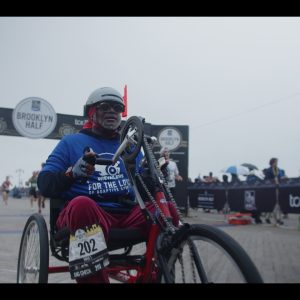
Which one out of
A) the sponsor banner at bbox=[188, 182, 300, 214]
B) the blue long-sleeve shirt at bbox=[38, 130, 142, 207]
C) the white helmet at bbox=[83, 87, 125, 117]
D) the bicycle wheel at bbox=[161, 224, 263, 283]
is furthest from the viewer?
the sponsor banner at bbox=[188, 182, 300, 214]

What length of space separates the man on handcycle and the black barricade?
324 inches

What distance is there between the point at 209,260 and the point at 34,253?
127 cm

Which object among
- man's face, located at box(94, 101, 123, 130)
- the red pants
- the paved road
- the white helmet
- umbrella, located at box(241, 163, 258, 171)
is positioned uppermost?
umbrella, located at box(241, 163, 258, 171)

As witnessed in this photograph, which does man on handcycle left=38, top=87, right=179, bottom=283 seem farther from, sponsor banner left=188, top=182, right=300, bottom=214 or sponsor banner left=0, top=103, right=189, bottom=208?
sponsor banner left=0, top=103, right=189, bottom=208

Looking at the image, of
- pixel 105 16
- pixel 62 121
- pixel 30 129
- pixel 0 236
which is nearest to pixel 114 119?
pixel 105 16

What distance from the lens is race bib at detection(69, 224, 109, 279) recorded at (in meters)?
2.07

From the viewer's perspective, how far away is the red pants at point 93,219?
2.13 metres

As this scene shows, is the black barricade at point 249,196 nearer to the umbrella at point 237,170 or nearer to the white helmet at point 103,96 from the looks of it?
the umbrella at point 237,170

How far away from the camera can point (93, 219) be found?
2.15 meters

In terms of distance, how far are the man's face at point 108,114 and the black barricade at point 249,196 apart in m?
8.21

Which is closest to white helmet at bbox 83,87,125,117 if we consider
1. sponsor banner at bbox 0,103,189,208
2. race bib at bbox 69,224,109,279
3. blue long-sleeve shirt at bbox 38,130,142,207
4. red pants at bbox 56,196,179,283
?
blue long-sleeve shirt at bbox 38,130,142,207

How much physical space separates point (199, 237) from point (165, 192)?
0.48 m

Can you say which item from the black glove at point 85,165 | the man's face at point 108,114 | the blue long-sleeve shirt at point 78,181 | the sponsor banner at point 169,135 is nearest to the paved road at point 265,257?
the blue long-sleeve shirt at point 78,181
